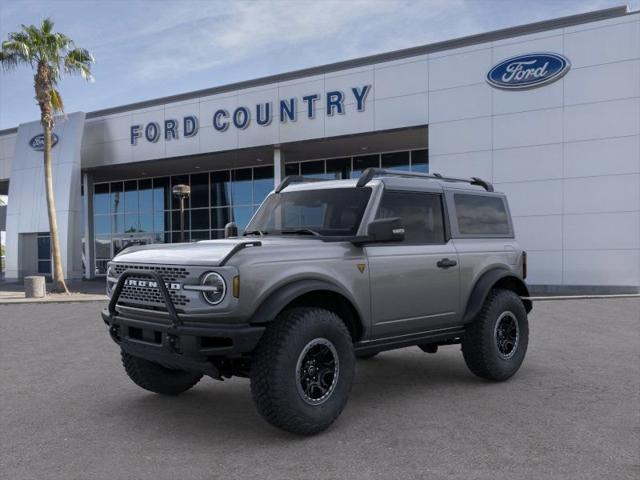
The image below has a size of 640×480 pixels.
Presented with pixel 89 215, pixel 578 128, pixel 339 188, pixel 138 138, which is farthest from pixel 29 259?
pixel 339 188

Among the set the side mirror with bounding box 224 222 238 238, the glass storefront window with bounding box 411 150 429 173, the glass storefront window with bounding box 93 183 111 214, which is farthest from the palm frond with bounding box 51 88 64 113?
the side mirror with bounding box 224 222 238 238

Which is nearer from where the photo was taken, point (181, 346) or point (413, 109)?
point (181, 346)

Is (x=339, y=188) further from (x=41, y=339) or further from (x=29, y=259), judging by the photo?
(x=29, y=259)

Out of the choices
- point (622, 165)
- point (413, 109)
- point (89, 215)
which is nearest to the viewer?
point (622, 165)

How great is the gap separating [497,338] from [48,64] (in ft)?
67.6

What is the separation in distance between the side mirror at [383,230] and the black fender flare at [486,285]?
5.12 feet

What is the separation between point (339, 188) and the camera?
18.0ft

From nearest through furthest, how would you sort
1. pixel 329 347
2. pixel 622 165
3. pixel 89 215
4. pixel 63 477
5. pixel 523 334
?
pixel 63 477, pixel 329 347, pixel 523 334, pixel 622 165, pixel 89 215

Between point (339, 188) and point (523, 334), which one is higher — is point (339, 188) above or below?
above

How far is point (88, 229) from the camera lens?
104ft

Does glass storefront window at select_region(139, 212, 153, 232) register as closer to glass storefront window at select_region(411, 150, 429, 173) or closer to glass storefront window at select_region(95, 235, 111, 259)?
glass storefront window at select_region(95, 235, 111, 259)

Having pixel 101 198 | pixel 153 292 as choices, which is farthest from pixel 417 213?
pixel 101 198

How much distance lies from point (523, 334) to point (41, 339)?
7.61 m

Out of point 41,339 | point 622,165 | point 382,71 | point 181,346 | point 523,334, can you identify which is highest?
point 382,71
